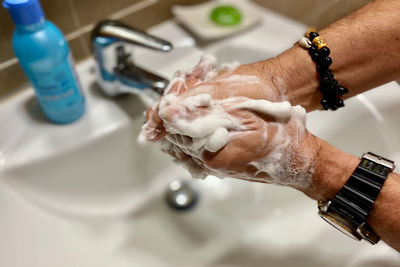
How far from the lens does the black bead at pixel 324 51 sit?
0.42 meters

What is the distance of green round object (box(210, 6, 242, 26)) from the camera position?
66 centimetres

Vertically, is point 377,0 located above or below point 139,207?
above

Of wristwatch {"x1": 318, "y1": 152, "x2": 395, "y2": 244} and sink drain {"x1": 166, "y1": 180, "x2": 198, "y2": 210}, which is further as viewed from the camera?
sink drain {"x1": 166, "y1": 180, "x2": 198, "y2": 210}

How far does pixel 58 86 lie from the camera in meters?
0.48

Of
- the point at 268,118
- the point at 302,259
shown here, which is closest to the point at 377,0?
the point at 268,118

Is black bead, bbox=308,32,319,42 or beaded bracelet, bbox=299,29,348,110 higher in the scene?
black bead, bbox=308,32,319,42

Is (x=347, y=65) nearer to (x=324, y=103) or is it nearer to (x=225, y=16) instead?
(x=324, y=103)

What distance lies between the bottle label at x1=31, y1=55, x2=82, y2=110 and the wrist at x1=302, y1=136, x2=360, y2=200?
341 mm

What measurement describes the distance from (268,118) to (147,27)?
40 centimetres

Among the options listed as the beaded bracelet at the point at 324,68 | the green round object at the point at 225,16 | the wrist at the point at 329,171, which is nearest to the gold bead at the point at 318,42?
the beaded bracelet at the point at 324,68

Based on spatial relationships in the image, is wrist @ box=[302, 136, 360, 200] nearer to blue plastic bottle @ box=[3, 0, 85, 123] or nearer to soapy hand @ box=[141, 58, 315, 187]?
soapy hand @ box=[141, 58, 315, 187]

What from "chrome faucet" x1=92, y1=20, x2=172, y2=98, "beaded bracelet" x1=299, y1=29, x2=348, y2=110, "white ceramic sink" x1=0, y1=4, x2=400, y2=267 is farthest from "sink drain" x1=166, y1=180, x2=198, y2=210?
"beaded bracelet" x1=299, y1=29, x2=348, y2=110

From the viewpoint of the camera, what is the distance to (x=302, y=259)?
50cm

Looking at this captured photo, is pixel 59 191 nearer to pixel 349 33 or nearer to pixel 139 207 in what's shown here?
pixel 139 207
